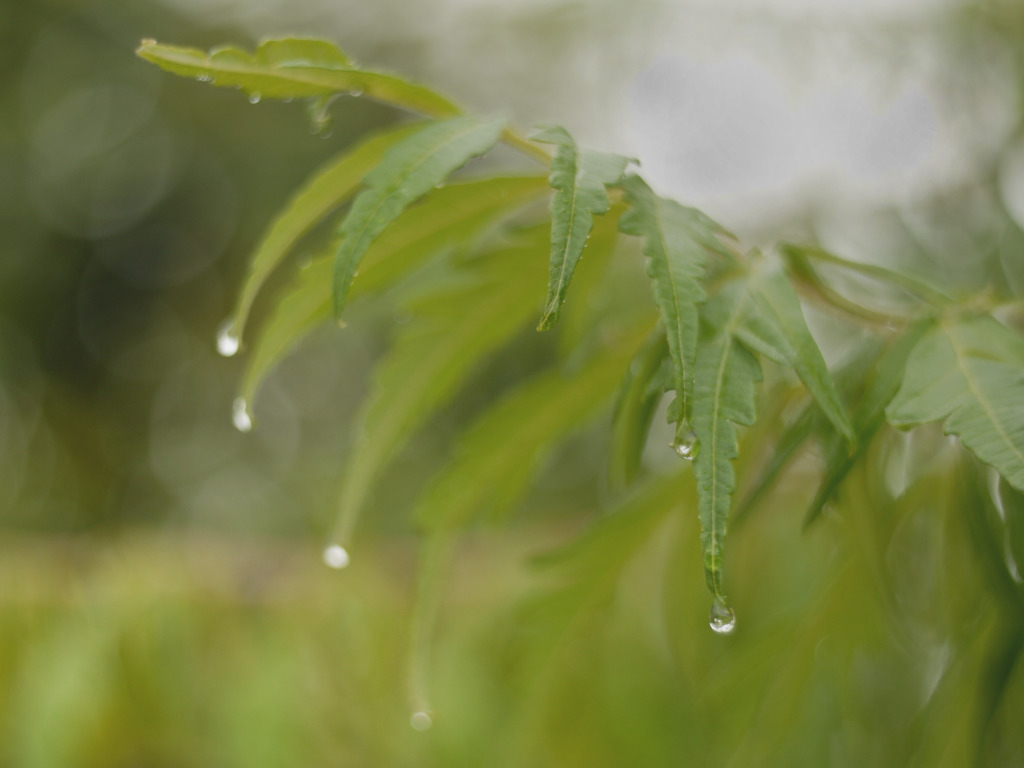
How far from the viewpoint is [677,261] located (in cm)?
38

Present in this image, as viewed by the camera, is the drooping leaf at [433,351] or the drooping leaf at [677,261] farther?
the drooping leaf at [433,351]

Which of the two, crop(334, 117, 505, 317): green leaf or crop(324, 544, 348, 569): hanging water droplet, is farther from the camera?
crop(324, 544, 348, 569): hanging water droplet

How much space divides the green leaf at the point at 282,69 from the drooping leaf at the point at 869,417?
29 centimetres

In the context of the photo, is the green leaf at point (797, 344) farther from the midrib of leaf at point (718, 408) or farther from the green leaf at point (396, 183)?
the green leaf at point (396, 183)

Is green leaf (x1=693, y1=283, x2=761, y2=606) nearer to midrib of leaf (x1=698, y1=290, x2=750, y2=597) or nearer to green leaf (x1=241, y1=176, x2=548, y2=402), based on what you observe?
midrib of leaf (x1=698, y1=290, x2=750, y2=597)

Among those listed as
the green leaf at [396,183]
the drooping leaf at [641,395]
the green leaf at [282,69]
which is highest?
the green leaf at [282,69]

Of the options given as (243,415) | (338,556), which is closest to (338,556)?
(338,556)

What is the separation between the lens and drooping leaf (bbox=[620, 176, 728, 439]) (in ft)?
1.16

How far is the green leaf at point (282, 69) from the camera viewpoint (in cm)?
42

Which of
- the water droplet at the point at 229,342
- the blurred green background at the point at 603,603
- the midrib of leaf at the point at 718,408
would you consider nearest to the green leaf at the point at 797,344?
the midrib of leaf at the point at 718,408

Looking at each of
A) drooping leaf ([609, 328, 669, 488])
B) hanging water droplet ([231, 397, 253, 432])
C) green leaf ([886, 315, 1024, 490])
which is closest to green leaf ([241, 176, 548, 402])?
hanging water droplet ([231, 397, 253, 432])

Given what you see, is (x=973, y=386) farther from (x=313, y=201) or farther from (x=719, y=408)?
(x=313, y=201)

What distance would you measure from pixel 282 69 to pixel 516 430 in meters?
0.29

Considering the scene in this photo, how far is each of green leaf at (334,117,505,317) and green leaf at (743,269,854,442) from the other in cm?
16
